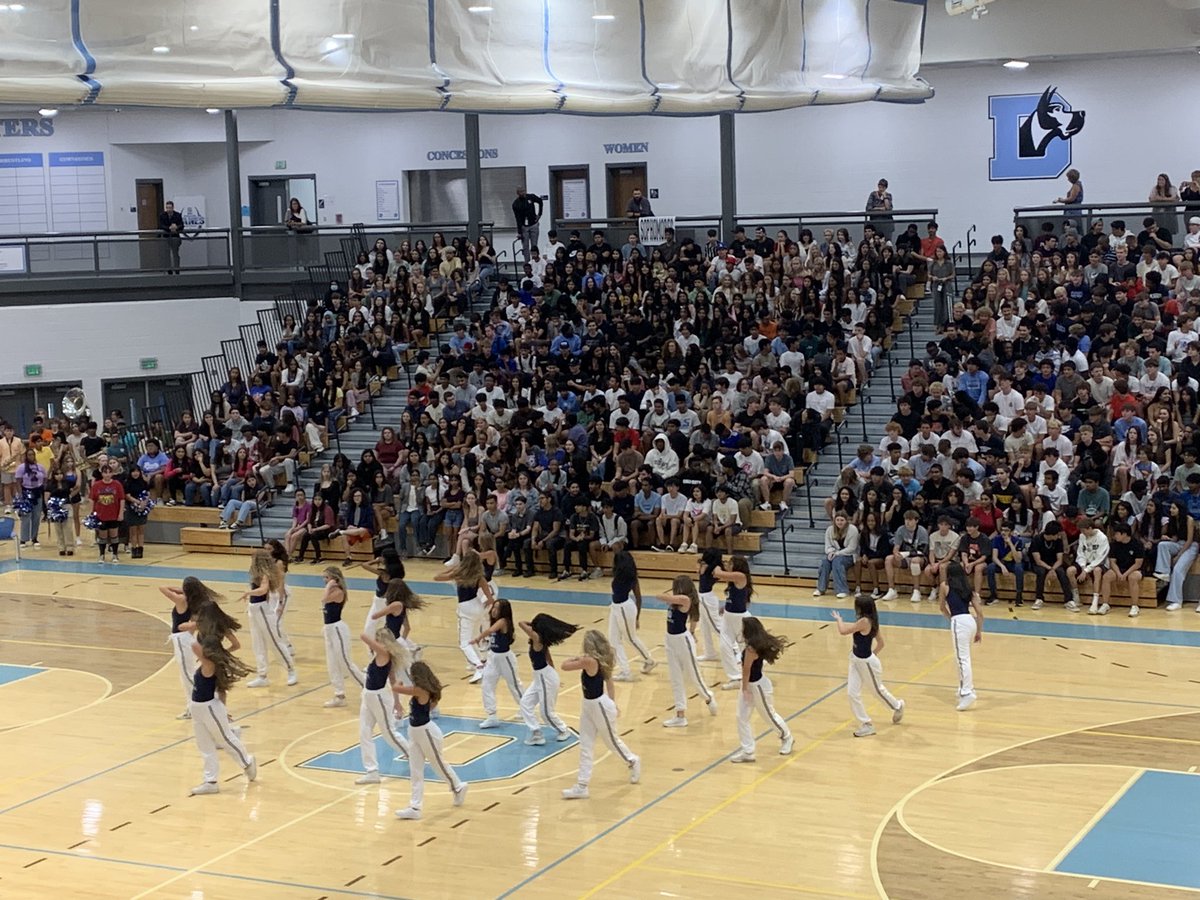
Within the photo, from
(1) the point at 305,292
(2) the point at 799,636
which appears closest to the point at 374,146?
(1) the point at 305,292

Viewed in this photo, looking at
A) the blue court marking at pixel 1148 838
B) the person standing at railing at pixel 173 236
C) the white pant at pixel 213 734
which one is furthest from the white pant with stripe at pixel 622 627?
the person standing at railing at pixel 173 236

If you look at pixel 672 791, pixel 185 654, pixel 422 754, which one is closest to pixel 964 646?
pixel 672 791

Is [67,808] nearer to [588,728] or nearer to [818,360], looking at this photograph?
[588,728]

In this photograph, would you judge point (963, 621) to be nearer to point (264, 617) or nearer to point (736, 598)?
point (736, 598)

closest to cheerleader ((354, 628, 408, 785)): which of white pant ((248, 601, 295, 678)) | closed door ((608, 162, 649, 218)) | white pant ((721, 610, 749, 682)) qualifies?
white pant ((248, 601, 295, 678))

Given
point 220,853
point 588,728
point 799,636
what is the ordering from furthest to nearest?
point 799,636, point 588,728, point 220,853

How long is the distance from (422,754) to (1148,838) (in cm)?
537

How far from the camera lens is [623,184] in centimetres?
3619

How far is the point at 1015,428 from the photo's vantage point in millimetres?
20484

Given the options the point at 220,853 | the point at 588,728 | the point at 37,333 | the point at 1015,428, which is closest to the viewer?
the point at 220,853

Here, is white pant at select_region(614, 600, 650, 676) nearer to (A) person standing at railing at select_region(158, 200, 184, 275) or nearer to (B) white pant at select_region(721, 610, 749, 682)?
(B) white pant at select_region(721, 610, 749, 682)

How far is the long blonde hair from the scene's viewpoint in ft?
39.4

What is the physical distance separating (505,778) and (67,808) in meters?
3.57

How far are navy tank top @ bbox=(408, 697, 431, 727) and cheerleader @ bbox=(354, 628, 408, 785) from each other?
1.39ft
